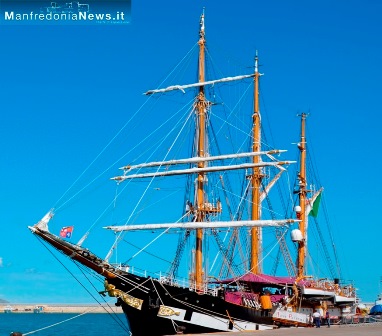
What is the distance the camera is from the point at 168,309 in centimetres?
3938

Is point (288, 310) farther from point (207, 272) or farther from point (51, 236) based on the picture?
point (51, 236)

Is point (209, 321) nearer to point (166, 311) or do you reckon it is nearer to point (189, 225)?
point (166, 311)

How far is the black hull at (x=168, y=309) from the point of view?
39.2 metres

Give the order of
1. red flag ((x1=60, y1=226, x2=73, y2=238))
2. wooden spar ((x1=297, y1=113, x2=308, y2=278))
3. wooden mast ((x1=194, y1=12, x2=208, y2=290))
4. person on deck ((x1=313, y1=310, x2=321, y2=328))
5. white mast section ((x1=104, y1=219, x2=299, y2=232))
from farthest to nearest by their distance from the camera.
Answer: wooden spar ((x1=297, y1=113, x2=308, y2=278)), wooden mast ((x1=194, y1=12, x2=208, y2=290)), white mast section ((x1=104, y1=219, x2=299, y2=232)), person on deck ((x1=313, y1=310, x2=321, y2=328)), red flag ((x1=60, y1=226, x2=73, y2=238))

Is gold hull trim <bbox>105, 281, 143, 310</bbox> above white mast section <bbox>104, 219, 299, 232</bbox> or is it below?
below

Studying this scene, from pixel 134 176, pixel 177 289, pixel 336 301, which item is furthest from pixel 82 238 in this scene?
pixel 336 301

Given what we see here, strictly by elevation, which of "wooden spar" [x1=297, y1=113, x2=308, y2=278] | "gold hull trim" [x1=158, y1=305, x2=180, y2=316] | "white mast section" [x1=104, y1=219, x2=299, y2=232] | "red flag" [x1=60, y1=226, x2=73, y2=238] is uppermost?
"wooden spar" [x1=297, y1=113, x2=308, y2=278]

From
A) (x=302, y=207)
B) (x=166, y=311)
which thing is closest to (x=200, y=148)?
(x=302, y=207)

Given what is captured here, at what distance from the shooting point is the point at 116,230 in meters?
45.8

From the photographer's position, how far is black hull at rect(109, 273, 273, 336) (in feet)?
128

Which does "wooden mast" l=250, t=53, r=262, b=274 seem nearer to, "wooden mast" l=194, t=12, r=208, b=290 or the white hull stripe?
"wooden mast" l=194, t=12, r=208, b=290

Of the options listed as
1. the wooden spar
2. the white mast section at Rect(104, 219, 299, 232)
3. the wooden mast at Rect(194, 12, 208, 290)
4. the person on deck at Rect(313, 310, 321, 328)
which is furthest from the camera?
the wooden spar

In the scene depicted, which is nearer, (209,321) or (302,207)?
(209,321)

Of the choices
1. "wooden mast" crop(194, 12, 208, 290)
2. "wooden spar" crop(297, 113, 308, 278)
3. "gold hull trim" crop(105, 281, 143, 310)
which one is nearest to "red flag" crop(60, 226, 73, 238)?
"gold hull trim" crop(105, 281, 143, 310)
